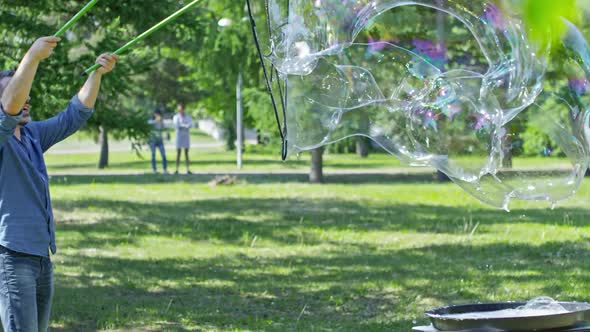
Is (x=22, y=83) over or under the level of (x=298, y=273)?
over

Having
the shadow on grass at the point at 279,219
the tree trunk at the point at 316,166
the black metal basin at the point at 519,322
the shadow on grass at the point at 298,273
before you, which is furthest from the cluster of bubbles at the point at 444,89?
the tree trunk at the point at 316,166

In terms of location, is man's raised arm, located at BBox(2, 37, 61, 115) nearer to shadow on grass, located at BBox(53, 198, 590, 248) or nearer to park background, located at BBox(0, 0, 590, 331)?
park background, located at BBox(0, 0, 590, 331)

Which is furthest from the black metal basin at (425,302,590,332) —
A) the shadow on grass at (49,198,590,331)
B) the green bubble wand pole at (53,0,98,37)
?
the shadow on grass at (49,198,590,331)

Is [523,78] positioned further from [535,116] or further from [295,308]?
[295,308]

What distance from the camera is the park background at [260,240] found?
730 centimetres

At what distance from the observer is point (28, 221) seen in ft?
13.6

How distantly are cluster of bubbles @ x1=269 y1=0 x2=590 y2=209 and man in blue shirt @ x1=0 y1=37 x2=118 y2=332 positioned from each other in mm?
1237

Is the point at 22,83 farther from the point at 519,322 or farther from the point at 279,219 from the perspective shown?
the point at 279,219

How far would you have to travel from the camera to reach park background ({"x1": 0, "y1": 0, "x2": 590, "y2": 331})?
24.0ft

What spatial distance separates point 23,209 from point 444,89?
2.41m

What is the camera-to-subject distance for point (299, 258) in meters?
10.1

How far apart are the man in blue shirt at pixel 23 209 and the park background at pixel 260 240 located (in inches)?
58.4

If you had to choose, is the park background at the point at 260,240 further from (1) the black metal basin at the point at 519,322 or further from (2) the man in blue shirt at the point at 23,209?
(2) the man in blue shirt at the point at 23,209

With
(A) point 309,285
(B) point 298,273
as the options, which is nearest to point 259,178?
(B) point 298,273
